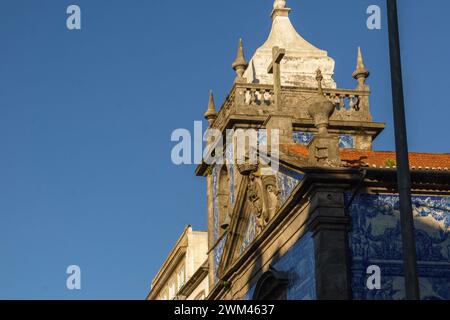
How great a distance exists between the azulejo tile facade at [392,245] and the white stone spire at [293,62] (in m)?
9.62

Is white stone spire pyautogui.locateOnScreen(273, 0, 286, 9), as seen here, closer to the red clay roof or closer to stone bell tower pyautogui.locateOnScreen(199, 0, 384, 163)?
stone bell tower pyautogui.locateOnScreen(199, 0, 384, 163)

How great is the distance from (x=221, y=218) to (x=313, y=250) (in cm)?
962

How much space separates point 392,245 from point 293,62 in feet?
36.7

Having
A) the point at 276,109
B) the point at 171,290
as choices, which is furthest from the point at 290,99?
the point at 171,290

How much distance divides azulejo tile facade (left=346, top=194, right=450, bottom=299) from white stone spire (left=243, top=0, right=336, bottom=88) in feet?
31.6

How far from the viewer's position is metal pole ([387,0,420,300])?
1415cm

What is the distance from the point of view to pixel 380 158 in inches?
1059

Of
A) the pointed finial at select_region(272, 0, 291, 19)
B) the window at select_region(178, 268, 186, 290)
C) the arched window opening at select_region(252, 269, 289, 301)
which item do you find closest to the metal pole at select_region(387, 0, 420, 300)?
the arched window opening at select_region(252, 269, 289, 301)

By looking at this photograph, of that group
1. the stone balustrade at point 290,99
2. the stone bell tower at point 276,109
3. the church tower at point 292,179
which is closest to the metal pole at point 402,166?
the church tower at point 292,179

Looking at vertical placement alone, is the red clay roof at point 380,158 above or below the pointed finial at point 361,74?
below

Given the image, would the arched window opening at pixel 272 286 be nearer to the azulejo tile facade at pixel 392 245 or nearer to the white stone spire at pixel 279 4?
the azulejo tile facade at pixel 392 245

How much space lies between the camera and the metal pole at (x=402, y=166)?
14.1m

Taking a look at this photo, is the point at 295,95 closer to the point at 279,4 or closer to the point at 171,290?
the point at 279,4
